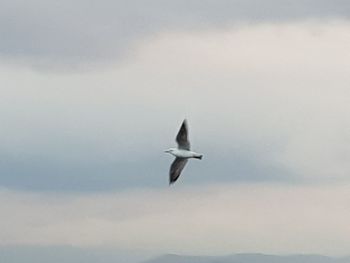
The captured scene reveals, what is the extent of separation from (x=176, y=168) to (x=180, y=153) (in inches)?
126

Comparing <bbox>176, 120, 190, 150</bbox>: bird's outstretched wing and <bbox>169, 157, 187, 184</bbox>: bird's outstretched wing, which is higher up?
<bbox>176, 120, 190, 150</bbox>: bird's outstretched wing

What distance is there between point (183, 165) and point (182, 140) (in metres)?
3.49

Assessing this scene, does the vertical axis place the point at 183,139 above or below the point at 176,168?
above

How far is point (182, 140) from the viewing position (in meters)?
155

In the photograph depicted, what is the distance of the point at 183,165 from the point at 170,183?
4495 millimetres

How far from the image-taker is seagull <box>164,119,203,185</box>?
154 metres

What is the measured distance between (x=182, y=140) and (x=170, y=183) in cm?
586

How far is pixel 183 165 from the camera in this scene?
156875mm

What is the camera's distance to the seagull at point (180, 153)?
15412 centimetres

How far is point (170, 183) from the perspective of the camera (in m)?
153

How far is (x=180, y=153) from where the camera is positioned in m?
154

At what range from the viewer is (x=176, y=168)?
515 ft

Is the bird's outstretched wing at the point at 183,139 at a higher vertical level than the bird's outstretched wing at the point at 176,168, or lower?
higher

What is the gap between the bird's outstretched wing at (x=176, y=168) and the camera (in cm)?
15562
